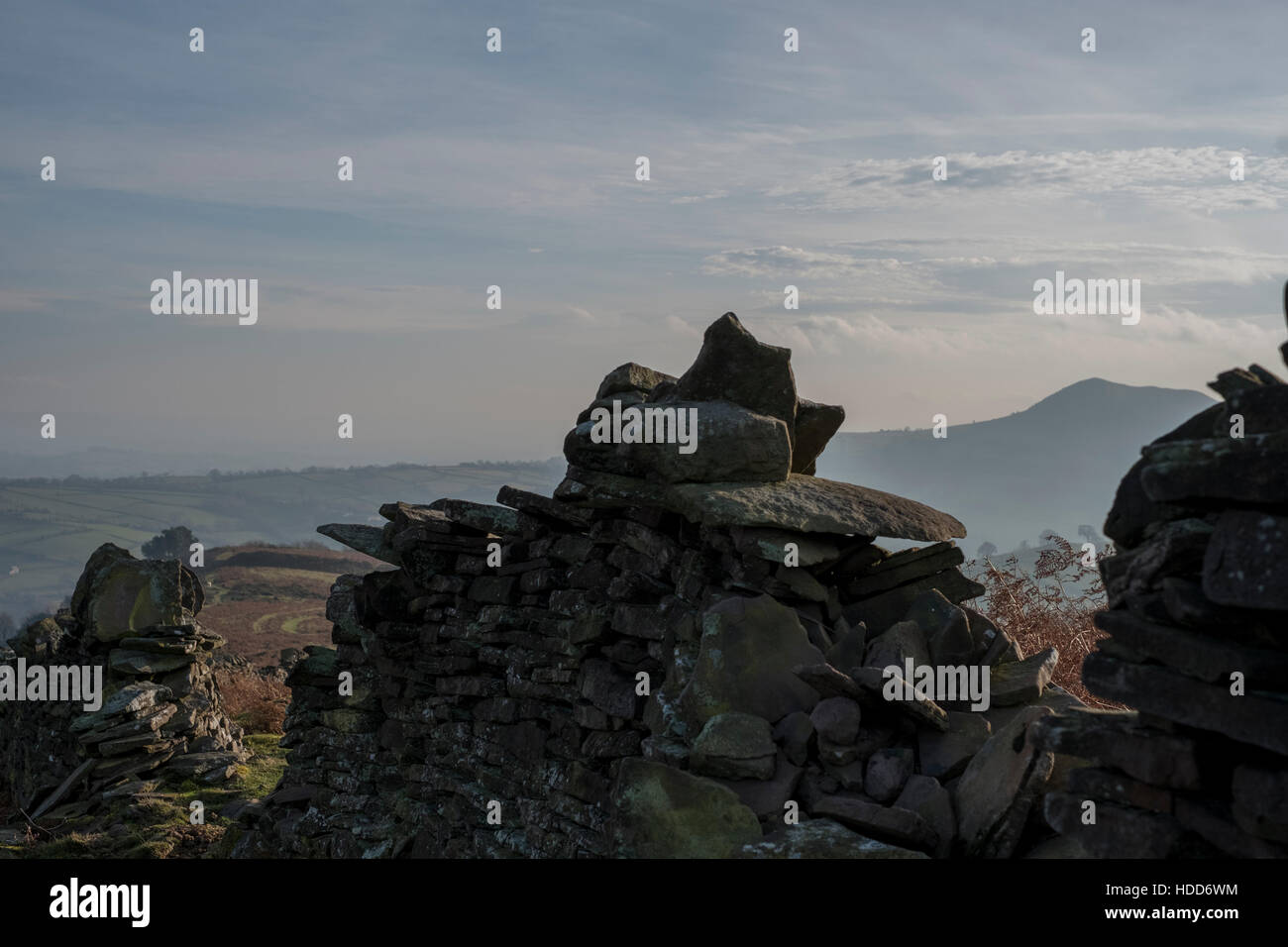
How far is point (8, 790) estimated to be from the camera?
19.9 meters

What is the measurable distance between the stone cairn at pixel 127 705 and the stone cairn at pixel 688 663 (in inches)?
276

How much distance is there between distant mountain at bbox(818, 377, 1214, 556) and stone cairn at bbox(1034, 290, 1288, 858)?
70.8 m

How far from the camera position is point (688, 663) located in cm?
744

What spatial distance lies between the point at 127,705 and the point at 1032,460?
96.4 m

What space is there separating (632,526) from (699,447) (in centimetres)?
97

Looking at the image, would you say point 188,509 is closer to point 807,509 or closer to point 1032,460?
point 1032,460

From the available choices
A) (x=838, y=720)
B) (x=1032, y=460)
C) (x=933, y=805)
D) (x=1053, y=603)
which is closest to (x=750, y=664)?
(x=838, y=720)

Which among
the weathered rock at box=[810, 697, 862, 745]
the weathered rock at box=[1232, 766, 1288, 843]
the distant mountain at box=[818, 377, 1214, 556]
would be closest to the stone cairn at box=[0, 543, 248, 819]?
the weathered rock at box=[810, 697, 862, 745]

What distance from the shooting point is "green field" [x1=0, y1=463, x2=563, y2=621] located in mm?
141250

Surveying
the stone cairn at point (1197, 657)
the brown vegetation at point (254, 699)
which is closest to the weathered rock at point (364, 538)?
the stone cairn at point (1197, 657)

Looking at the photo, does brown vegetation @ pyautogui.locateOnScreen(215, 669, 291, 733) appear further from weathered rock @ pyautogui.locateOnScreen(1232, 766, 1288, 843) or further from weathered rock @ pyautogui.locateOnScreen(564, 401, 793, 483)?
weathered rock @ pyautogui.locateOnScreen(1232, 766, 1288, 843)

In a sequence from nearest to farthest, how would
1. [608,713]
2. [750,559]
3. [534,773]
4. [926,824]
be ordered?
[926,824], [750,559], [608,713], [534,773]
